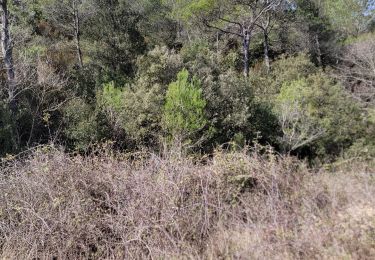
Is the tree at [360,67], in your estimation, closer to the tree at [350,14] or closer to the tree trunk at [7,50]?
the tree at [350,14]

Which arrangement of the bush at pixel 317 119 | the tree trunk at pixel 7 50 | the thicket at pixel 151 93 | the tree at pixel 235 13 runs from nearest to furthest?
the tree trunk at pixel 7 50 → the thicket at pixel 151 93 → the bush at pixel 317 119 → the tree at pixel 235 13

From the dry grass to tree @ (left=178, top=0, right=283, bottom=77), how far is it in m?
16.7

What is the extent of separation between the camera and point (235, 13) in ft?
73.2

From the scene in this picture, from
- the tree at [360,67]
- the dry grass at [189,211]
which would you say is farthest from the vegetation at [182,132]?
the tree at [360,67]

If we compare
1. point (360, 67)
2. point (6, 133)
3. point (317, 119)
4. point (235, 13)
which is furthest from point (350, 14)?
point (6, 133)

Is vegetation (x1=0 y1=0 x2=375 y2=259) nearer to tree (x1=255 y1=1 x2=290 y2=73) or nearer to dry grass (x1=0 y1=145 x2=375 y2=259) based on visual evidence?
dry grass (x1=0 y1=145 x2=375 y2=259)

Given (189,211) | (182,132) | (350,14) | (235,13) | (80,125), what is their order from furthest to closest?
(350,14) → (235,13) → (182,132) → (80,125) → (189,211)

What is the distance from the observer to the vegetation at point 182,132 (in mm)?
4441

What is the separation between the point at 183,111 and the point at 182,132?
76 centimetres

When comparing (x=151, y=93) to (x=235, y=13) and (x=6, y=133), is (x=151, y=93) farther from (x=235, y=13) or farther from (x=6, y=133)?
(x=235, y=13)

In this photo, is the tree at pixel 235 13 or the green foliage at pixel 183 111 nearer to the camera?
the green foliage at pixel 183 111

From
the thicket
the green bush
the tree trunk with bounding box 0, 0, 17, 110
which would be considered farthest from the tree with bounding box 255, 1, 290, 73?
the tree trunk with bounding box 0, 0, 17, 110

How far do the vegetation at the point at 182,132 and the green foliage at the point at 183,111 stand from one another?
5cm

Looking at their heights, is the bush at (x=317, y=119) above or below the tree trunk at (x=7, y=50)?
below
